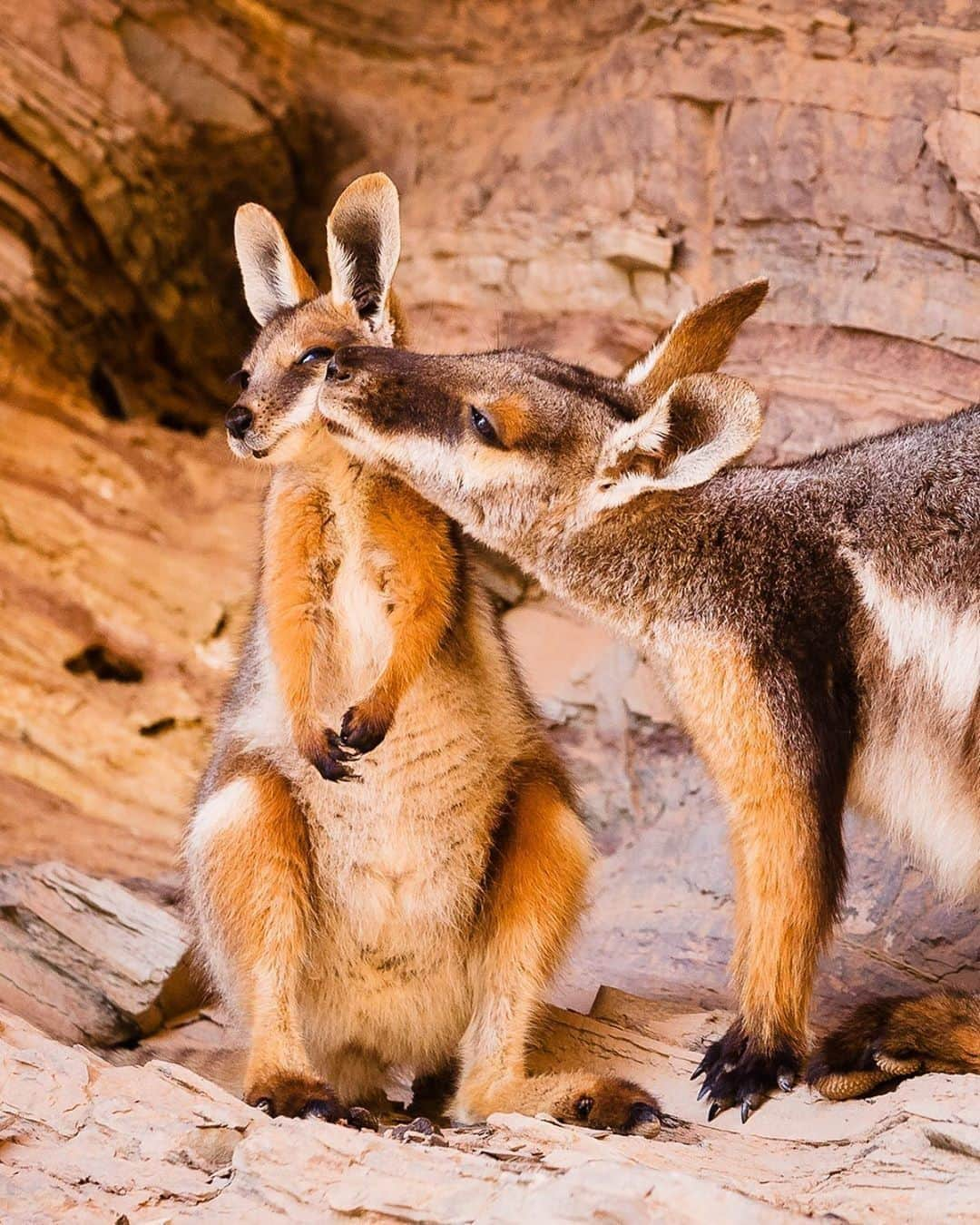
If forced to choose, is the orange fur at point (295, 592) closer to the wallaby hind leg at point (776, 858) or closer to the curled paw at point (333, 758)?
the curled paw at point (333, 758)

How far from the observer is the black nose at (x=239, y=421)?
4738mm

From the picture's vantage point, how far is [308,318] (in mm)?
4973

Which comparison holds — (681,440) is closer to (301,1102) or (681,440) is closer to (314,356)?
(314,356)

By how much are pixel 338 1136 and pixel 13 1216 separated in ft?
2.44

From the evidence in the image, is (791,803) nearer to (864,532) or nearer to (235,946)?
(864,532)

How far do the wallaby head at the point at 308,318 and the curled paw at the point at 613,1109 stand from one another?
2100 mm

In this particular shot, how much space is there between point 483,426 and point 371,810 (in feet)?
3.94

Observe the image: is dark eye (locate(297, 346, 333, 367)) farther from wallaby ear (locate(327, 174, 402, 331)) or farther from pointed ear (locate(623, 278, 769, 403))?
pointed ear (locate(623, 278, 769, 403))

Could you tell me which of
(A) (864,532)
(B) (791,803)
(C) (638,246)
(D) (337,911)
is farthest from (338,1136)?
(C) (638,246)

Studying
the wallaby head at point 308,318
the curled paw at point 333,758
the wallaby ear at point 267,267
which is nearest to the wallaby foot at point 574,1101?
the curled paw at point 333,758

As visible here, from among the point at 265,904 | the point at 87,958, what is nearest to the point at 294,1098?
the point at 265,904

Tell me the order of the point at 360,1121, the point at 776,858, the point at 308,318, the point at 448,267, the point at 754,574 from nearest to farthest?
the point at 360,1121, the point at 776,858, the point at 754,574, the point at 308,318, the point at 448,267

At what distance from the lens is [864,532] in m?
4.26

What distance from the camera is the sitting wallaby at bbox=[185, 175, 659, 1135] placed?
14.4 feet
